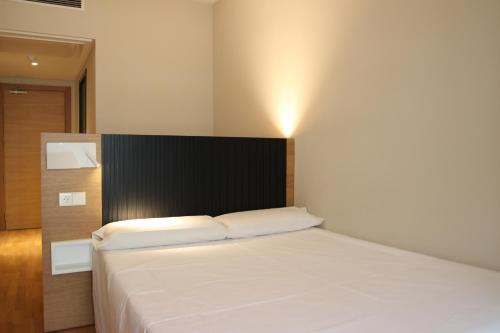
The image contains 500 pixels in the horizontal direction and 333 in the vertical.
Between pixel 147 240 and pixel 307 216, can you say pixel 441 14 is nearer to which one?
pixel 307 216

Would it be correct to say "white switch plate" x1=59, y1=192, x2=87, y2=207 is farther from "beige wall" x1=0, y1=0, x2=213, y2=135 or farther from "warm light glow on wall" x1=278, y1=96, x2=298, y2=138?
"warm light glow on wall" x1=278, y1=96, x2=298, y2=138

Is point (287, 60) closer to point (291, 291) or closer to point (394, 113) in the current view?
point (394, 113)

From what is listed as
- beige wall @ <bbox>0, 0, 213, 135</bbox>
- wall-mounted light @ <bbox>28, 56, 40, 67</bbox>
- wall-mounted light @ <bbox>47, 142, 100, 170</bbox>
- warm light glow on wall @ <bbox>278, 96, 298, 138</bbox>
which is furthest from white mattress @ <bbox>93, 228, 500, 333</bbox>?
wall-mounted light @ <bbox>28, 56, 40, 67</bbox>

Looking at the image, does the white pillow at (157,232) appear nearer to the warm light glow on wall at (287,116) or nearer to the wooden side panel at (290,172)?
the wooden side panel at (290,172)

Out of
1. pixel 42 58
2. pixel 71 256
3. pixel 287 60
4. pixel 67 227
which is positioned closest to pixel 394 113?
pixel 287 60

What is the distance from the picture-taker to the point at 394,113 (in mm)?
2191

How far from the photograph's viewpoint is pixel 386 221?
2273 mm

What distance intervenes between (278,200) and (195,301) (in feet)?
5.61

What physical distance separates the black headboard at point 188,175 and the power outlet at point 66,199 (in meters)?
0.19

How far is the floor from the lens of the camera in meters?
2.63

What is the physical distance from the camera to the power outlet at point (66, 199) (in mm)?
2510

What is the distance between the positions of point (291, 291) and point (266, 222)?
3.54 ft

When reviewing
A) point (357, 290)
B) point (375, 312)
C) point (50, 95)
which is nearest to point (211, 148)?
point (357, 290)

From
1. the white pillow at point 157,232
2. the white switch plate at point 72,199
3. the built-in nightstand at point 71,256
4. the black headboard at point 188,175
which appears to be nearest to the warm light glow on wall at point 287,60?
the black headboard at point 188,175
